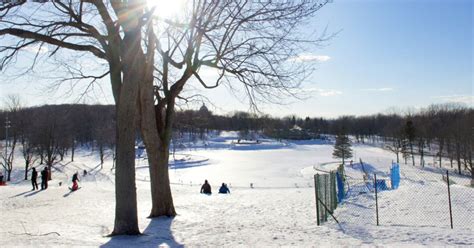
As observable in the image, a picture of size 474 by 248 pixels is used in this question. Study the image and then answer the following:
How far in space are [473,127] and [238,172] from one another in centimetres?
3081

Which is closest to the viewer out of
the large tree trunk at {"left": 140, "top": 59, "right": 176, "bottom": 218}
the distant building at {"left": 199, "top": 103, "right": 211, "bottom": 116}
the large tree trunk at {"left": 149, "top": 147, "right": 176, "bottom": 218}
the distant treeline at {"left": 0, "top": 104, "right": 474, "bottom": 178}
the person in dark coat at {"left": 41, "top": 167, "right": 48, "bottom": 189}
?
the large tree trunk at {"left": 140, "top": 59, "right": 176, "bottom": 218}

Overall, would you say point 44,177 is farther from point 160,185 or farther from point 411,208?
point 411,208

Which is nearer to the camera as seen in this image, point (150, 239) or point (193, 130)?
point (150, 239)

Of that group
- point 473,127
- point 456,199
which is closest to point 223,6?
point 456,199

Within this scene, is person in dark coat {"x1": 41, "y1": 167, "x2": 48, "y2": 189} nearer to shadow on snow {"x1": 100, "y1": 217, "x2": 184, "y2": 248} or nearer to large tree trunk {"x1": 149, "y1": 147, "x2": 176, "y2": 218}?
large tree trunk {"x1": 149, "y1": 147, "x2": 176, "y2": 218}

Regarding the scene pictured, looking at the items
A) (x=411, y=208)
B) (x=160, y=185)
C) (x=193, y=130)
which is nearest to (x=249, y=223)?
(x=160, y=185)

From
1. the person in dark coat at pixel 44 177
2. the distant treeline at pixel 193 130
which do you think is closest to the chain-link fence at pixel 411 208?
the distant treeline at pixel 193 130

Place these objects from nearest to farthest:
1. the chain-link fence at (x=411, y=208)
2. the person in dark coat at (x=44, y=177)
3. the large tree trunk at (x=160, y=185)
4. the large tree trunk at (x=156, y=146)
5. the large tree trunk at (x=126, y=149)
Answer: the large tree trunk at (x=126, y=149) < the chain-link fence at (x=411, y=208) < the large tree trunk at (x=156, y=146) < the large tree trunk at (x=160, y=185) < the person in dark coat at (x=44, y=177)

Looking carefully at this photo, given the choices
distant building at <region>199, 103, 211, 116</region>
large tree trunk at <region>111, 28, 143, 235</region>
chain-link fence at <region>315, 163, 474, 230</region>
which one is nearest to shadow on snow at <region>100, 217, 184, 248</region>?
large tree trunk at <region>111, 28, 143, 235</region>

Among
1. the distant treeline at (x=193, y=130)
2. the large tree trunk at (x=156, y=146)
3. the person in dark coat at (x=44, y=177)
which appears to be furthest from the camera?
the person in dark coat at (x=44, y=177)

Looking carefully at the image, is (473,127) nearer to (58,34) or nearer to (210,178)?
(210,178)

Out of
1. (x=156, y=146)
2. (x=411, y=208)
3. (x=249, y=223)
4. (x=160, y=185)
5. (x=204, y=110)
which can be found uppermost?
(x=204, y=110)

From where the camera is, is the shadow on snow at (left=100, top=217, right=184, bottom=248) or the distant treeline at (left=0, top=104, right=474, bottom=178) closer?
the shadow on snow at (left=100, top=217, right=184, bottom=248)

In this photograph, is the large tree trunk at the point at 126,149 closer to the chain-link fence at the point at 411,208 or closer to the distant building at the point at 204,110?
the chain-link fence at the point at 411,208
